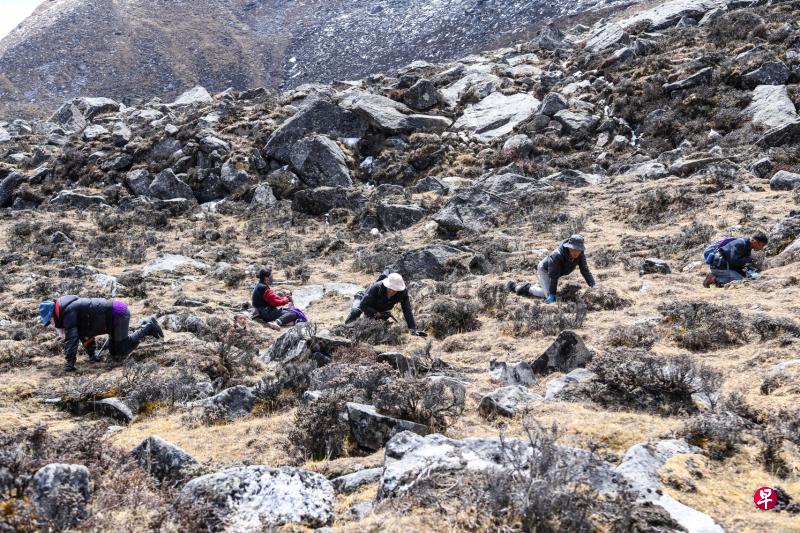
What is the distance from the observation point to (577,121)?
23.6 meters

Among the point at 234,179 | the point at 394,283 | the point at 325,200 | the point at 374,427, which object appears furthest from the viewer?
the point at 234,179

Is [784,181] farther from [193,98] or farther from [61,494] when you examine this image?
[193,98]

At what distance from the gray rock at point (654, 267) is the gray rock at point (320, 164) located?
1490cm

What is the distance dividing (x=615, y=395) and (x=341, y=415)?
2.55 m

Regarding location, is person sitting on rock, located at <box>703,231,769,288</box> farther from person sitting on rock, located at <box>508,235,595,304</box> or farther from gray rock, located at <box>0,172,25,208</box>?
gray rock, located at <box>0,172,25,208</box>

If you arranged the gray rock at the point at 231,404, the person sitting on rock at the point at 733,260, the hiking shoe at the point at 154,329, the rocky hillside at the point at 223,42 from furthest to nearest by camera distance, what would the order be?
1. the rocky hillside at the point at 223,42
2. the person sitting on rock at the point at 733,260
3. the hiking shoe at the point at 154,329
4. the gray rock at the point at 231,404

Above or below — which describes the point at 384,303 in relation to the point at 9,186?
below

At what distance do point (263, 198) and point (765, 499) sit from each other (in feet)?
71.0

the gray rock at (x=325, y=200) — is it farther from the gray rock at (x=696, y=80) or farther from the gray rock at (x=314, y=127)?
the gray rock at (x=696, y=80)

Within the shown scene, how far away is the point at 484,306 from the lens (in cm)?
995

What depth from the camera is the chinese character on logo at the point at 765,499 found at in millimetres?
3172

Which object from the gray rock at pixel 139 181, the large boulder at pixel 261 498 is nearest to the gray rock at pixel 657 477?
the large boulder at pixel 261 498

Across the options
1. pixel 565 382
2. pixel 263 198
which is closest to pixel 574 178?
pixel 263 198

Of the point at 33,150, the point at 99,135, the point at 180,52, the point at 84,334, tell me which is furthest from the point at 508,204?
the point at 180,52
